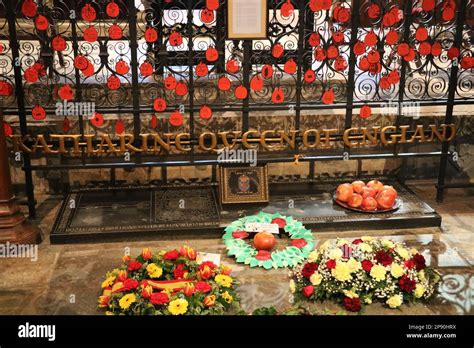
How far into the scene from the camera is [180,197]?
555 centimetres

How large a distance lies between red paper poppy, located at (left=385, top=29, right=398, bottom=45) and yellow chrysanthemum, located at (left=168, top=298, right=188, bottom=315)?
2876 millimetres

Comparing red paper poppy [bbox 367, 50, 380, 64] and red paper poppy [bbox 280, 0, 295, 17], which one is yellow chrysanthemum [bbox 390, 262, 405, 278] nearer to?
red paper poppy [bbox 367, 50, 380, 64]

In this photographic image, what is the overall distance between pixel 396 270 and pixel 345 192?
141cm

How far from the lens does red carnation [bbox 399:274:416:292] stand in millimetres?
3965

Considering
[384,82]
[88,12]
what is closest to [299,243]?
[384,82]

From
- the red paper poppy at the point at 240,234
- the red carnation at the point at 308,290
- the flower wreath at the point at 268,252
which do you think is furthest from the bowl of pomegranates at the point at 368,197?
the red carnation at the point at 308,290

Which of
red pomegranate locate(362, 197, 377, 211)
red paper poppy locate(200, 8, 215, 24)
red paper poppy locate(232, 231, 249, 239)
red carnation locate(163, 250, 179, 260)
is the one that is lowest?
red paper poppy locate(232, 231, 249, 239)

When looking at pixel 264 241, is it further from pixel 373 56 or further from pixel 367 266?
pixel 373 56

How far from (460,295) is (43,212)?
362 cm

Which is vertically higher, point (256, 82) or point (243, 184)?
point (256, 82)

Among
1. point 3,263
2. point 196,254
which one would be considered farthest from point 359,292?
point 3,263

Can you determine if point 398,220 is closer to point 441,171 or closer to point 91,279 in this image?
point 441,171

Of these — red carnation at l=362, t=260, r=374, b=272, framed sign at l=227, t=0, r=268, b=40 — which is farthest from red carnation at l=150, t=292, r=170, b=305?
framed sign at l=227, t=0, r=268, b=40

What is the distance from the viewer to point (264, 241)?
15.5ft
